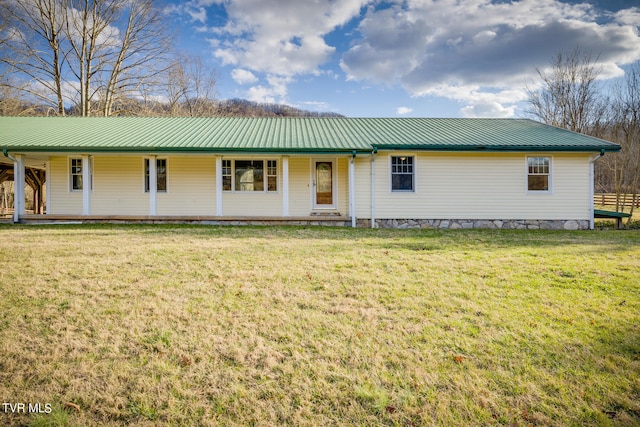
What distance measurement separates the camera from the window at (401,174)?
1270cm

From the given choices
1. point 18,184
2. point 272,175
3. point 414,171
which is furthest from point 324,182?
point 18,184

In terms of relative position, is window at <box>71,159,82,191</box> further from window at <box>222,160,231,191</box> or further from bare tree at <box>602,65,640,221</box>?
bare tree at <box>602,65,640,221</box>

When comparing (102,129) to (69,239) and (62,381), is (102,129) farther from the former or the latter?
(62,381)

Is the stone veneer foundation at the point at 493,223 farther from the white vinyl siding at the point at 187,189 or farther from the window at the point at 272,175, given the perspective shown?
the white vinyl siding at the point at 187,189

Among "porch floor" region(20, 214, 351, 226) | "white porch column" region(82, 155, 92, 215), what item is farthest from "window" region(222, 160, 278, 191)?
"white porch column" region(82, 155, 92, 215)

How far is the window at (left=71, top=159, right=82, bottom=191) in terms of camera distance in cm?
1343

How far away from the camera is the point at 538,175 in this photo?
12.8 m

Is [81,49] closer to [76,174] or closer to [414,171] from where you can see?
[76,174]

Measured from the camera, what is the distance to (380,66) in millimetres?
24500

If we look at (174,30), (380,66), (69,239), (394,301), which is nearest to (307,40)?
(380,66)

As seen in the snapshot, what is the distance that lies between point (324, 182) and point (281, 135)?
8.54 ft

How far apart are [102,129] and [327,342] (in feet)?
48.4

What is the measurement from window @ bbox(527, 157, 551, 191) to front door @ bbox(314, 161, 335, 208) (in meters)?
7.63

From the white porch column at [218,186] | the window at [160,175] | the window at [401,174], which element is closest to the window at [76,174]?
the window at [160,175]
